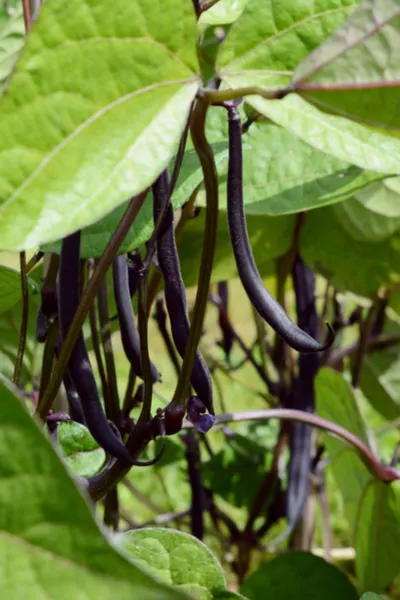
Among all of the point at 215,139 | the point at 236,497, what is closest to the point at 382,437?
the point at 236,497

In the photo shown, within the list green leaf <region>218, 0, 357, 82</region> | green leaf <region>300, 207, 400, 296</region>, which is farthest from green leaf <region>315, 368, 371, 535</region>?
green leaf <region>218, 0, 357, 82</region>

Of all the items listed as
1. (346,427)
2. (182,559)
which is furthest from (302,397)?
(182,559)

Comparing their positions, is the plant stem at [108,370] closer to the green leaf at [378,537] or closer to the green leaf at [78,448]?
the green leaf at [78,448]

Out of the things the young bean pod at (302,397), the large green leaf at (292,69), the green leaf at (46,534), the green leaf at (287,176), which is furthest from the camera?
the young bean pod at (302,397)

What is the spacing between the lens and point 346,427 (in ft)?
2.15

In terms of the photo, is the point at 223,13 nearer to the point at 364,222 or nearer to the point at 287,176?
the point at 287,176

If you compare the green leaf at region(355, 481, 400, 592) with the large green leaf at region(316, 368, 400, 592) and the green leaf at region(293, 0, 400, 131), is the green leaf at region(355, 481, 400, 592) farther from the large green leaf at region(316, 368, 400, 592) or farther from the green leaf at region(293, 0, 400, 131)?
the green leaf at region(293, 0, 400, 131)

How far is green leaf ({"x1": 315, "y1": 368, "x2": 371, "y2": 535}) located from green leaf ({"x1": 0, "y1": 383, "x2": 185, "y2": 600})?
44 cm

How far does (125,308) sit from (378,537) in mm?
327

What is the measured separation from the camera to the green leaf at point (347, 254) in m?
0.75

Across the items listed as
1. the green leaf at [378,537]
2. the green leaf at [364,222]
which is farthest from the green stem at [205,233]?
the green leaf at [364,222]

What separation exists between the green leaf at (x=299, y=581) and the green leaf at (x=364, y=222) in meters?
0.30

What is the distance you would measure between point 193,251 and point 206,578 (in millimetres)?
322

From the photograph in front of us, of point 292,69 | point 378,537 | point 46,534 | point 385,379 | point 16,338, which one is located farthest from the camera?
point 385,379
